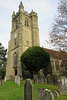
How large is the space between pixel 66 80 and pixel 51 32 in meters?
5.26

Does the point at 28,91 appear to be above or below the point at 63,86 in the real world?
above

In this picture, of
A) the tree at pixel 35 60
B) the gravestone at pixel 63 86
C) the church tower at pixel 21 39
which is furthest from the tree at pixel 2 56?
the gravestone at pixel 63 86

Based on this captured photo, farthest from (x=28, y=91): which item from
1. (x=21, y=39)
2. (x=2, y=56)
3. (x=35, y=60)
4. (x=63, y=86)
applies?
(x=2, y=56)

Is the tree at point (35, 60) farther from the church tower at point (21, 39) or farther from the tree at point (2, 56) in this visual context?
the tree at point (2, 56)

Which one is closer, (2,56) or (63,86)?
(63,86)

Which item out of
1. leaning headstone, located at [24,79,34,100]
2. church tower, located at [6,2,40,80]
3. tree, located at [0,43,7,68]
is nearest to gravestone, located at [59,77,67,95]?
leaning headstone, located at [24,79,34,100]

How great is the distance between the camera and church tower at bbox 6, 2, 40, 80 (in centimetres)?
2389

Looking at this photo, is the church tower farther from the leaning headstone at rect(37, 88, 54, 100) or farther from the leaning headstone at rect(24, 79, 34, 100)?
the leaning headstone at rect(37, 88, 54, 100)

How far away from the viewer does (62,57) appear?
30.7 ft

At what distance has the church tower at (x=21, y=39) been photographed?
23891 millimetres

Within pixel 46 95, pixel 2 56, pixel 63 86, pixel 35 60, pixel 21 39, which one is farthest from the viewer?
pixel 2 56

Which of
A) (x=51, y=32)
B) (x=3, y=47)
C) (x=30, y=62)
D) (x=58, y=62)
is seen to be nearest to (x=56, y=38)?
(x=51, y=32)

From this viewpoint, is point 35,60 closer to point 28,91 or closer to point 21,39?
point 21,39

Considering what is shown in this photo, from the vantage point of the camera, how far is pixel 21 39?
944 inches
